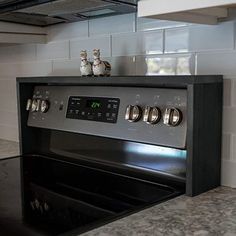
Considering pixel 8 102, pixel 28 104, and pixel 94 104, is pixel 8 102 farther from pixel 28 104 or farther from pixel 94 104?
pixel 94 104

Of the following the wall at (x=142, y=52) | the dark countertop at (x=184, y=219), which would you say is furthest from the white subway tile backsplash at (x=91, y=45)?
the dark countertop at (x=184, y=219)

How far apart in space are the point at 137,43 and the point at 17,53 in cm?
67

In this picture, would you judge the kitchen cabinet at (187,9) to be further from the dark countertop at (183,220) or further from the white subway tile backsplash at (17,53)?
the white subway tile backsplash at (17,53)

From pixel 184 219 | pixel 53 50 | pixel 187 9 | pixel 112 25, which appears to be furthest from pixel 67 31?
pixel 184 219

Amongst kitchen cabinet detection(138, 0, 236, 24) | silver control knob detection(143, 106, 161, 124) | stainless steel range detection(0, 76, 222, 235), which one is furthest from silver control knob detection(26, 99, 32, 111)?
kitchen cabinet detection(138, 0, 236, 24)

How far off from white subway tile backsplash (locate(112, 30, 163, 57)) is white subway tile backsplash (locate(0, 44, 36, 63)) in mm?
452

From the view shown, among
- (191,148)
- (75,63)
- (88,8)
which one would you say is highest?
(88,8)

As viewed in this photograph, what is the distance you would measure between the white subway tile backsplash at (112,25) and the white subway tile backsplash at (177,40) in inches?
5.5

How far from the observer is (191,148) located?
0.84 metres

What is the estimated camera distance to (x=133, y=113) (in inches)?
39.0

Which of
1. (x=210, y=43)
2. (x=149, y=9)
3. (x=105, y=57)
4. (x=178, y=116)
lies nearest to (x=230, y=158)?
(x=178, y=116)

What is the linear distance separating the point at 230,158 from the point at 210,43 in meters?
0.29

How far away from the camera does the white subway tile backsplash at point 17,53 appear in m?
1.51

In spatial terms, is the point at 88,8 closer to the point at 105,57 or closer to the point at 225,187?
the point at 105,57
